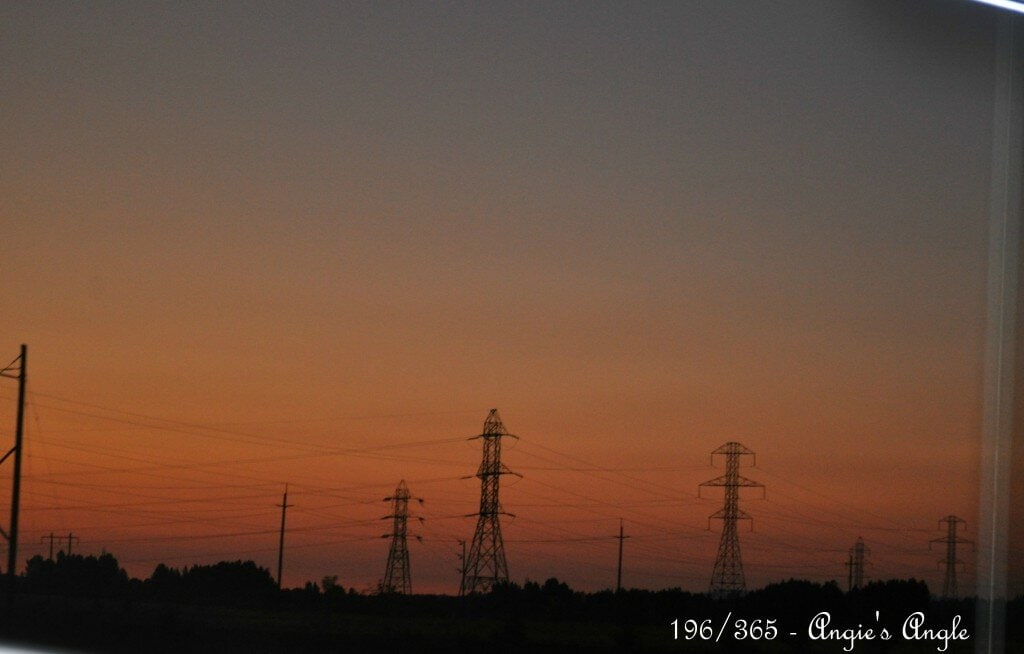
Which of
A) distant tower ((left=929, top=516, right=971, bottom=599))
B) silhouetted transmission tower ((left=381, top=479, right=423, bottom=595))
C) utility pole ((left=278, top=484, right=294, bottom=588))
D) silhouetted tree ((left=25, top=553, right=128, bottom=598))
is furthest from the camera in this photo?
utility pole ((left=278, top=484, right=294, bottom=588))

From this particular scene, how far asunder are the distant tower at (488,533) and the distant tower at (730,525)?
25.4 inches

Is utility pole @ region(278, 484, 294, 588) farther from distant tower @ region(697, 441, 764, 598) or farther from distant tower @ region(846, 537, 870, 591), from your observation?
distant tower @ region(846, 537, 870, 591)

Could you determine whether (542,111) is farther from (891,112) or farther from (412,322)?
(891,112)

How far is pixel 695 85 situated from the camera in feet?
11.9

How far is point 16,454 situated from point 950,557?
2.63 meters

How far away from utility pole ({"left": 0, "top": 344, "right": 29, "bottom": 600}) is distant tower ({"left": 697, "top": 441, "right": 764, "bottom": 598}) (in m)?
1.98

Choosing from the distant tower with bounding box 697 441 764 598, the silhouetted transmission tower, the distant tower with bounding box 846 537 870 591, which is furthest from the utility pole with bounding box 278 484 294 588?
the distant tower with bounding box 846 537 870 591

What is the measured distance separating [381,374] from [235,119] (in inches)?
34.5

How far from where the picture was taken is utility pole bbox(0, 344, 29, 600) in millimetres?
3221

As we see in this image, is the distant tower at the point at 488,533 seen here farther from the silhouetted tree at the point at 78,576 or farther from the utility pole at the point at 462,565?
the silhouetted tree at the point at 78,576

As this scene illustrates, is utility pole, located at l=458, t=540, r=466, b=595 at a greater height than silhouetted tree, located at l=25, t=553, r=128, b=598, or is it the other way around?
utility pole, located at l=458, t=540, r=466, b=595

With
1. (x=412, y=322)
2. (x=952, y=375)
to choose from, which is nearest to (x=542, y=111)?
(x=412, y=322)

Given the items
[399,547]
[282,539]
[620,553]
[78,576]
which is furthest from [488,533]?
[78,576]

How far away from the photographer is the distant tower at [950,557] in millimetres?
3395
